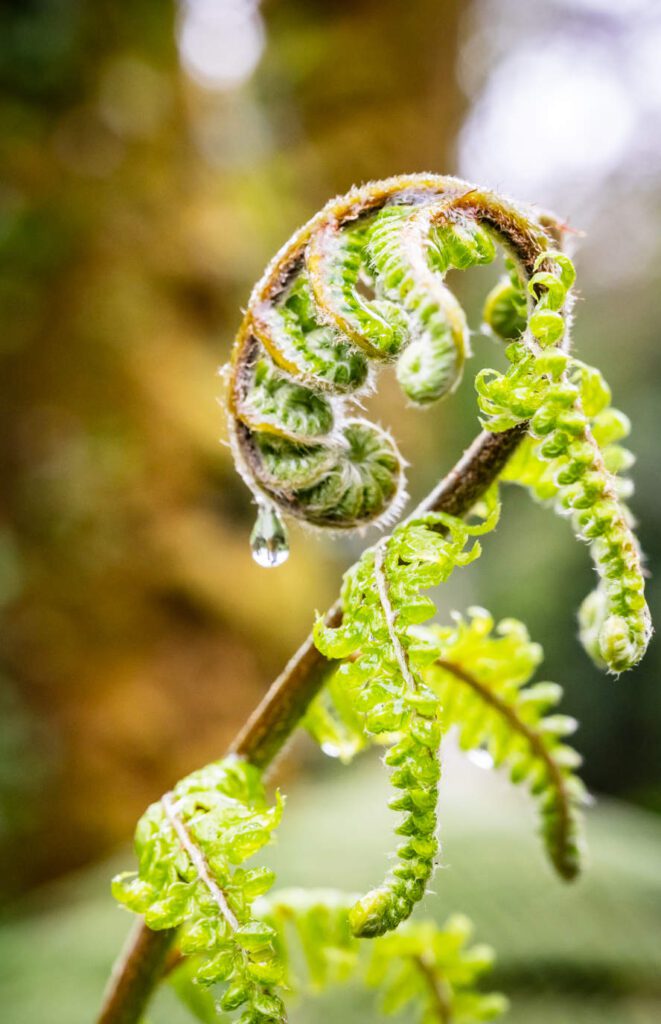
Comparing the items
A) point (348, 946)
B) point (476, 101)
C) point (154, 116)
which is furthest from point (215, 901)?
point (476, 101)

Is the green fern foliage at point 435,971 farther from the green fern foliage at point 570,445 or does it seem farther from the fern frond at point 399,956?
the green fern foliage at point 570,445

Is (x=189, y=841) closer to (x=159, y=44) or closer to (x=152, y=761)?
(x=152, y=761)

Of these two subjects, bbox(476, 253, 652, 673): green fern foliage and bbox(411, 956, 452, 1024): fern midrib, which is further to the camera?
bbox(411, 956, 452, 1024): fern midrib

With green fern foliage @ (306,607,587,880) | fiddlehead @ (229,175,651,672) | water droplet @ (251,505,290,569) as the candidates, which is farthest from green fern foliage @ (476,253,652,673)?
green fern foliage @ (306,607,587,880)

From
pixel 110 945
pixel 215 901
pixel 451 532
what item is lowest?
pixel 110 945

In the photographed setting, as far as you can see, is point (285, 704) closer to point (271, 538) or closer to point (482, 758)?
point (271, 538)

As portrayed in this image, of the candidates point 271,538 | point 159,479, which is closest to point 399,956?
point 271,538

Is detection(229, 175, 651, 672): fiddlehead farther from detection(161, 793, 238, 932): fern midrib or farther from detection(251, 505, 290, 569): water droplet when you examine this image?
detection(161, 793, 238, 932): fern midrib
